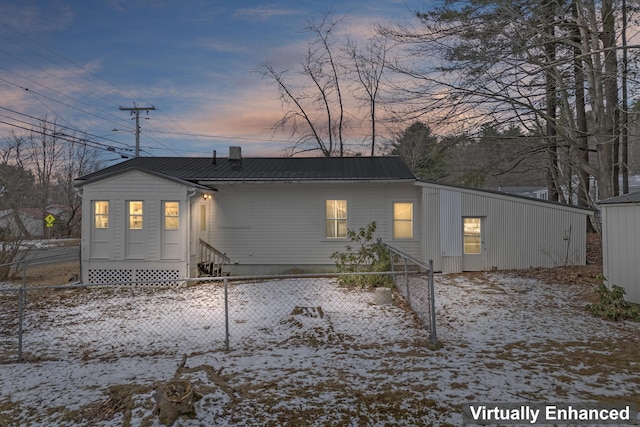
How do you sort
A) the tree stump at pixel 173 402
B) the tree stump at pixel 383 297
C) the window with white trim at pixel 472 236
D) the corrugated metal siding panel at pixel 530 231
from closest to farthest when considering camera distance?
the tree stump at pixel 173 402, the tree stump at pixel 383 297, the corrugated metal siding panel at pixel 530 231, the window with white trim at pixel 472 236

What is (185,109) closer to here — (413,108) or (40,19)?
(40,19)

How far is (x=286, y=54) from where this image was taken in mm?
24547

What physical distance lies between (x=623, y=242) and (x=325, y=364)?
690 centimetres

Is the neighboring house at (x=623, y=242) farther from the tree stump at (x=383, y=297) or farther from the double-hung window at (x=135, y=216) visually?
the double-hung window at (x=135, y=216)

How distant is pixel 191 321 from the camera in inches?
284

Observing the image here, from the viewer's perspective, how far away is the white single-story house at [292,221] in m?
11.4

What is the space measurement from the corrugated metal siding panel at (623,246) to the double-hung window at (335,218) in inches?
291

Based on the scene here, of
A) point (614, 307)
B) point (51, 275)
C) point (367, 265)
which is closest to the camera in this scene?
point (614, 307)

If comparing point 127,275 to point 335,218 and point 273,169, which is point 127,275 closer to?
point 273,169

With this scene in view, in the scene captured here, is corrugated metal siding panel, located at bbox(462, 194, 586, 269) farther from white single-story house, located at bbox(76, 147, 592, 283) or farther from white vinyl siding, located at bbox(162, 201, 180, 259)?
white vinyl siding, located at bbox(162, 201, 180, 259)

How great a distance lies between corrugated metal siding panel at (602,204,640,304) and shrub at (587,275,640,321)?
0.47m

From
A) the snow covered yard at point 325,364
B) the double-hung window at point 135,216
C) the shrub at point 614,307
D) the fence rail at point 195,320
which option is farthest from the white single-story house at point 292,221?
the shrub at point 614,307

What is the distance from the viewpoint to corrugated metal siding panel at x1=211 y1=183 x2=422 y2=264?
13.0 meters

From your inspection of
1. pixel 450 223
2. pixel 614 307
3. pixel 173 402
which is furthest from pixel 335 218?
pixel 173 402
